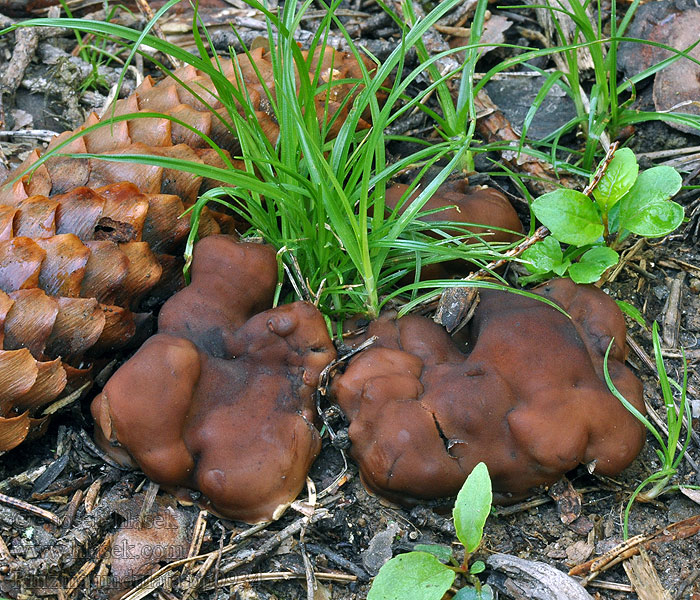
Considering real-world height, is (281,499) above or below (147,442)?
below

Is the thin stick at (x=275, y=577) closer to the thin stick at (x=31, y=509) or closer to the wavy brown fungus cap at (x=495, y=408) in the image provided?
the wavy brown fungus cap at (x=495, y=408)

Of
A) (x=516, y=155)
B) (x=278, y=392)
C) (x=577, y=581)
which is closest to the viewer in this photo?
(x=577, y=581)

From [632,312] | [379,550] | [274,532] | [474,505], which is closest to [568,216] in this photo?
[632,312]

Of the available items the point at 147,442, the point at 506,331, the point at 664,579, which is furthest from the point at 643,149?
the point at 147,442

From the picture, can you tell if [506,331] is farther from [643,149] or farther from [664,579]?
[643,149]

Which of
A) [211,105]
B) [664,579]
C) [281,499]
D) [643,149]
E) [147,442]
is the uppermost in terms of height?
[211,105]

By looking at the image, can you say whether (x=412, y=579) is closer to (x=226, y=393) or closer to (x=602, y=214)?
(x=226, y=393)

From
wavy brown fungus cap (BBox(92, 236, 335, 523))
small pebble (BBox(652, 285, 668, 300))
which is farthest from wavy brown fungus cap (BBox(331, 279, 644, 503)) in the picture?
small pebble (BBox(652, 285, 668, 300))
